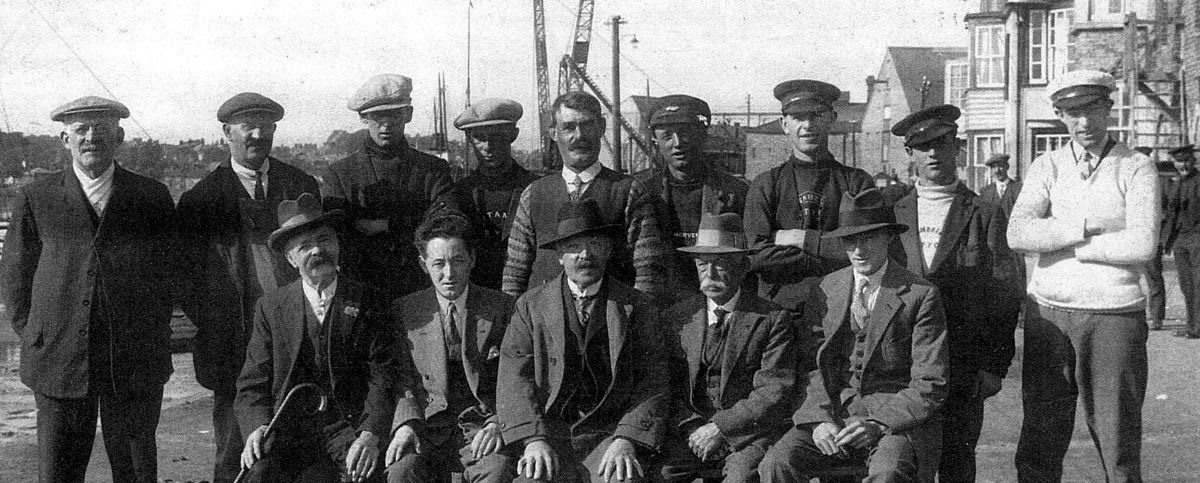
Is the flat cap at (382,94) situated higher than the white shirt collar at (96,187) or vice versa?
the flat cap at (382,94)

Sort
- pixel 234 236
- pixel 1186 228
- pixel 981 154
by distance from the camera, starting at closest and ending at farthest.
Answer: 1. pixel 234 236
2. pixel 1186 228
3. pixel 981 154

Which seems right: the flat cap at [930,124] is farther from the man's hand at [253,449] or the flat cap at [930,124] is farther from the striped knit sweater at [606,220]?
the man's hand at [253,449]

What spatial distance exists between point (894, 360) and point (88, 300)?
11.3 feet

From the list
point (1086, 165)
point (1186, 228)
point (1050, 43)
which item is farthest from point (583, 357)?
point (1050, 43)

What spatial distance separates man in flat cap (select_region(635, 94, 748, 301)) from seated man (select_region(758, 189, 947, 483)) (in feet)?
2.31

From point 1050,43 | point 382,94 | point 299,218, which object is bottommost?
point 299,218

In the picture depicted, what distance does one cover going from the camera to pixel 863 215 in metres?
4.40

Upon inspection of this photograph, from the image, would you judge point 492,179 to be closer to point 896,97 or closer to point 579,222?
point 579,222

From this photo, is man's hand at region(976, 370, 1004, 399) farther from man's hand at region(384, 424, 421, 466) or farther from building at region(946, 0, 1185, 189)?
building at region(946, 0, 1185, 189)

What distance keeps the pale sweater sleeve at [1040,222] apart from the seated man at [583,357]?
169 centimetres

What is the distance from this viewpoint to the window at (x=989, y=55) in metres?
25.8

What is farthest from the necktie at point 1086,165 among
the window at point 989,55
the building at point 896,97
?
the building at point 896,97

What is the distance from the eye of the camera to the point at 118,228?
4.84 m

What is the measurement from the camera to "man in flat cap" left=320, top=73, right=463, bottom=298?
5.32 metres
